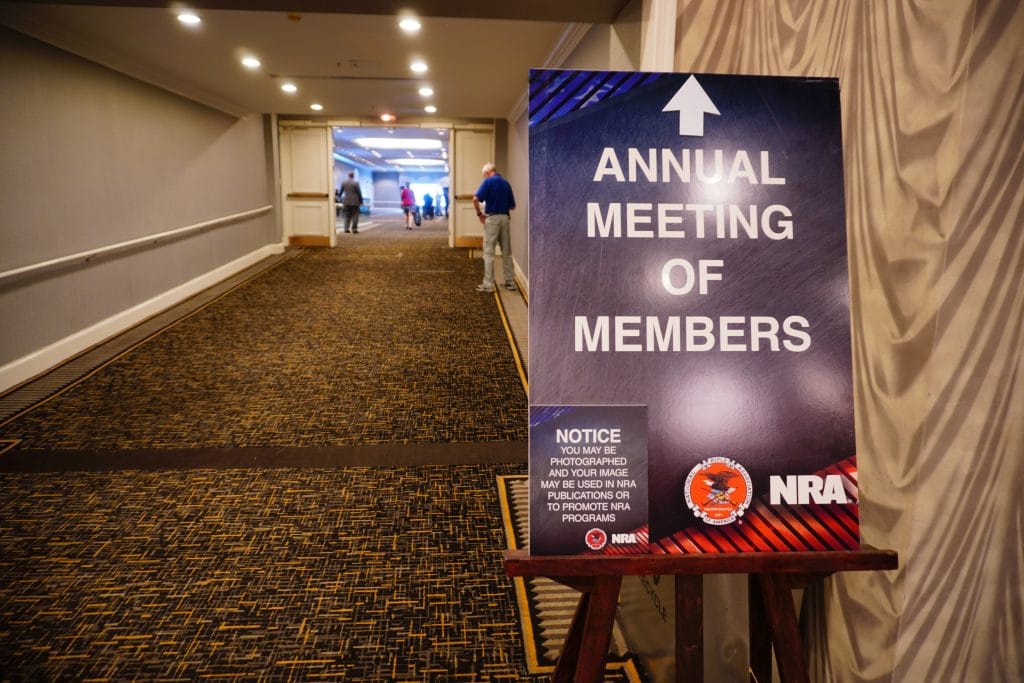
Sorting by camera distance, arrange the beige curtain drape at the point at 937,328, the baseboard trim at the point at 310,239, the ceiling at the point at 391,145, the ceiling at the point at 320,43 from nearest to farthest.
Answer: the beige curtain drape at the point at 937,328
the ceiling at the point at 320,43
the baseboard trim at the point at 310,239
the ceiling at the point at 391,145

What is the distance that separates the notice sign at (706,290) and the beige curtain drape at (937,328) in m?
0.08

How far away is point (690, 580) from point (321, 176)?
12063 mm

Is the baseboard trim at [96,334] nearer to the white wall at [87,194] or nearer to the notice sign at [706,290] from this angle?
the white wall at [87,194]

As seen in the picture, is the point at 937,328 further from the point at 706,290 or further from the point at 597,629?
the point at 597,629

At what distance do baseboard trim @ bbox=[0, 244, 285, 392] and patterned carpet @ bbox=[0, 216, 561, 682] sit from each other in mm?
378

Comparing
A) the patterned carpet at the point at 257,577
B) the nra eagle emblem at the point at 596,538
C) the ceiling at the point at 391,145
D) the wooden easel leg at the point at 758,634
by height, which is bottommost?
the patterned carpet at the point at 257,577

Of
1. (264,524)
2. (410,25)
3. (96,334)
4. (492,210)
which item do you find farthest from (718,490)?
(492,210)

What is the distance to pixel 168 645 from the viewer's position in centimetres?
199

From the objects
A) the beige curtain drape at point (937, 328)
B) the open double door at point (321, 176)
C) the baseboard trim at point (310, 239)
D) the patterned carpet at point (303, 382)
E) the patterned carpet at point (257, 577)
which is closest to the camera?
the beige curtain drape at point (937, 328)

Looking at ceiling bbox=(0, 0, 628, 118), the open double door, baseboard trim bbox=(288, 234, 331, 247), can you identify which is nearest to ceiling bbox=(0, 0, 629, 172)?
ceiling bbox=(0, 0, 628, 118)

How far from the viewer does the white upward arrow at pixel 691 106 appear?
3.67 ft

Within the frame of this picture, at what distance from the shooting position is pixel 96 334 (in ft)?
18.1

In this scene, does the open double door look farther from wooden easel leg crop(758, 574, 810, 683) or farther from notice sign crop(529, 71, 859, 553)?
wooden easel leg crop(758, 574, 810, 683)

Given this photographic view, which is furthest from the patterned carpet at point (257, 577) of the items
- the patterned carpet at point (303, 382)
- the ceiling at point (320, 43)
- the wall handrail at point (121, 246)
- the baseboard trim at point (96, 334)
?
the ceiling at point (320, 43)
